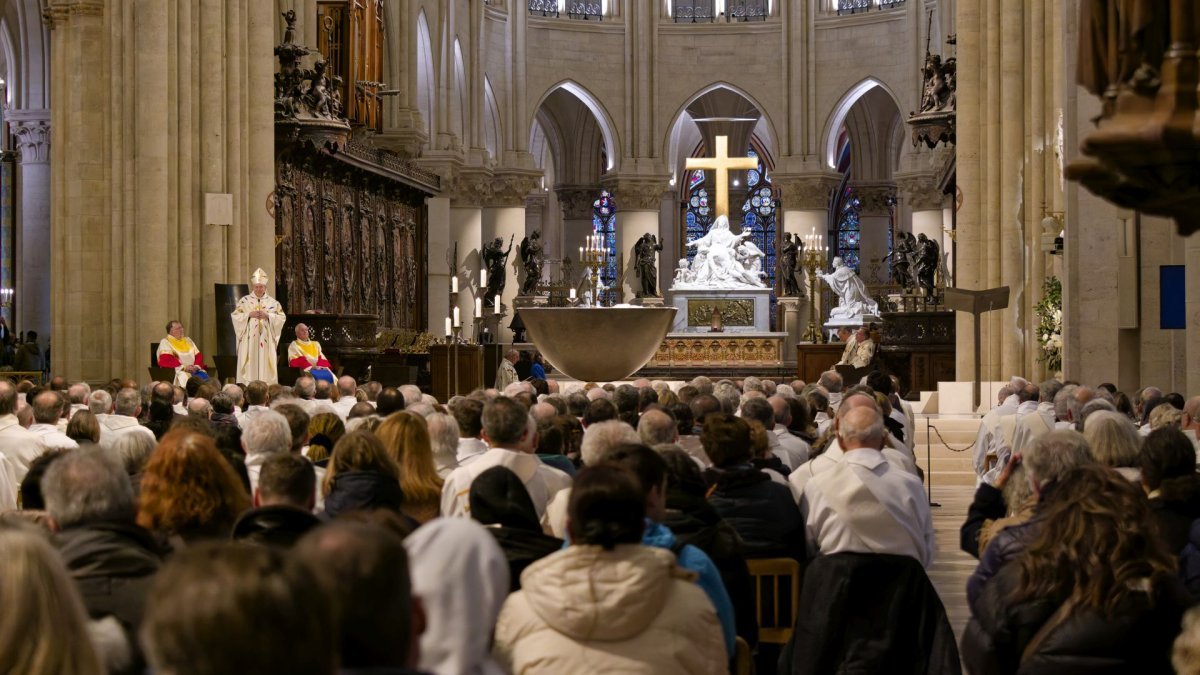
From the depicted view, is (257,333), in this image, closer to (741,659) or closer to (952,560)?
(952,560)

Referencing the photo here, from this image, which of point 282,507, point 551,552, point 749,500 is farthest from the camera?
point 749,500

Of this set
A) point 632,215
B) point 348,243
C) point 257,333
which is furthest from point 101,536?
point 632,215

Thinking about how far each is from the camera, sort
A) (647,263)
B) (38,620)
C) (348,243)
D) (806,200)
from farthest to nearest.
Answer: (806,200) → (647,263) → (348,243) → (38,620)

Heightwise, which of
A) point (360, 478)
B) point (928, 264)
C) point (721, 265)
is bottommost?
point (360, 478)

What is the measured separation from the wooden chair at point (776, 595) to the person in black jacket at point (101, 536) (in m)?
2.43

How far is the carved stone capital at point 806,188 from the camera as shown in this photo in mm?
41719

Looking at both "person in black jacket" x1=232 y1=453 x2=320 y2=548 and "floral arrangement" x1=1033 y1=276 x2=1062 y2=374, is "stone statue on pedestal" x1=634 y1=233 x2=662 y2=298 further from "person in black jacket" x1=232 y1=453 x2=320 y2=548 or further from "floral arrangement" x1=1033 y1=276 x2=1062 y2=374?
"person in black jacket" x1=232 y1=453 x2=320 y2=548

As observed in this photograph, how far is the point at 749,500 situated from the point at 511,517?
50.5 inches

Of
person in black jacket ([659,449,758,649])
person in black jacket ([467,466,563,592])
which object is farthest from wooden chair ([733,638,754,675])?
person in black jacket ([467,466,563,592])

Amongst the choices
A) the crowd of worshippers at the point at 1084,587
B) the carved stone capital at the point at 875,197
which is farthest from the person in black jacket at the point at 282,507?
the carved stone capital at the point at 875,197

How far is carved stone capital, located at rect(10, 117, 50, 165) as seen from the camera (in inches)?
1099

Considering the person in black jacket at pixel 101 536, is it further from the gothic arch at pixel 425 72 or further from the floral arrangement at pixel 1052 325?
the gothic arch at pixel 425 72

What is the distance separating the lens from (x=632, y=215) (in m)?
42.3

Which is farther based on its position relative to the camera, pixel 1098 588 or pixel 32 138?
pixel 32 138
